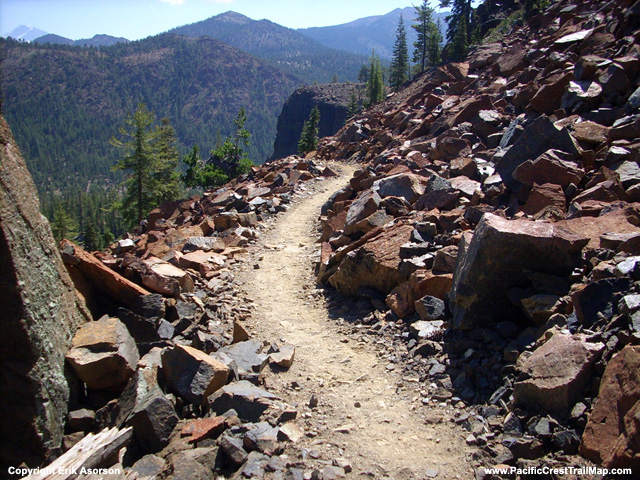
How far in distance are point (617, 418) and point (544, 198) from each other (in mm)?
5111

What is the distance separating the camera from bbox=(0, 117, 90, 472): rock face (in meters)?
4.49

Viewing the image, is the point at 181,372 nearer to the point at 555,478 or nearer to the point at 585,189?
the point at 555,478

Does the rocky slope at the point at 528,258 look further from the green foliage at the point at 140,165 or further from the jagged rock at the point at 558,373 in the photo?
the green foliage at the point at 140,165

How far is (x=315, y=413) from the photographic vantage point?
5.77 meters

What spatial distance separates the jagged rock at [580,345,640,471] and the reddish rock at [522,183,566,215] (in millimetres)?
4368

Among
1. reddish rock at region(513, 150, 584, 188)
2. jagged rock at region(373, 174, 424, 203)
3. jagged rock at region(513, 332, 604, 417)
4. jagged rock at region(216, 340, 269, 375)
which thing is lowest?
jagged rock at region(216, 340, 269, 375)

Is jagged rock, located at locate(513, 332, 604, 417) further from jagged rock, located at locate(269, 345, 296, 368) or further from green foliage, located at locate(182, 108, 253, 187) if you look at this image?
green foliage, located at locate(182, 108, 253, 187)

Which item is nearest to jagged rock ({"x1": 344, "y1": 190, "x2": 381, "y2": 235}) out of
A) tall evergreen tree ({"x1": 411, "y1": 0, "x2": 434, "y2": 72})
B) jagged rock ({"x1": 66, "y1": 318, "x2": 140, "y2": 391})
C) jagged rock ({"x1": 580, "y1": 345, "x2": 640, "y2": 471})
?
jagged rock ({"x1": 66, "y1": 318, "x2": 140, "y2": 391})

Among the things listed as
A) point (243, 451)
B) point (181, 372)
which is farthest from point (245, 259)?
point (243, 451)

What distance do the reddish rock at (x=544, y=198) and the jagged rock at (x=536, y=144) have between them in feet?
4.24

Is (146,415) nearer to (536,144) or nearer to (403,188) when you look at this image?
(403,188)

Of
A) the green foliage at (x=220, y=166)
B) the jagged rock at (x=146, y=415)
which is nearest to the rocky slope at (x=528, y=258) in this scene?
the jagged rock at (x=146, y=415)

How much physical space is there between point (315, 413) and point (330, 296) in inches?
163

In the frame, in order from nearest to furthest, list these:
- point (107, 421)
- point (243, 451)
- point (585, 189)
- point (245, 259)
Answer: point (243, 451) < point (107, 421) < point (585, 189) < point (245, 259)
